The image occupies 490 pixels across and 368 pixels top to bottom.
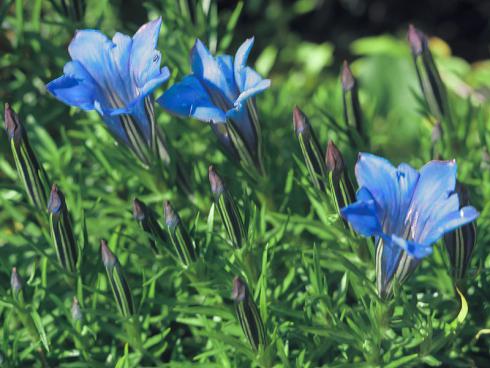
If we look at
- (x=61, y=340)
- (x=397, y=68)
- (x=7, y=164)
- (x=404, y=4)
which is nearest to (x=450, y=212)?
(x=61, y=340)

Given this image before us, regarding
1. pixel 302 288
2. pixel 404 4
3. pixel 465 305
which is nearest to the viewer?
pixel 465 305

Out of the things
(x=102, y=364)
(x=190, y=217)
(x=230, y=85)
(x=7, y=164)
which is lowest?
(x=102, y=364)

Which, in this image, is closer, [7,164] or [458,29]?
[7,164]

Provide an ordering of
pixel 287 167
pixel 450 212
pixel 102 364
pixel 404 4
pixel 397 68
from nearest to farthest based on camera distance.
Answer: pixel 450 212 < pixel 102 364 < pixel 287 167 < pixel 397 68 < pixel 404 4

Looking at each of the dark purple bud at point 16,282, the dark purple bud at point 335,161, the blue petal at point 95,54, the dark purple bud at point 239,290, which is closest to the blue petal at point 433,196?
the dark purple bud at point 335,161

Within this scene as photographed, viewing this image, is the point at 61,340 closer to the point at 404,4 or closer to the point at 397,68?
the point at 397,68

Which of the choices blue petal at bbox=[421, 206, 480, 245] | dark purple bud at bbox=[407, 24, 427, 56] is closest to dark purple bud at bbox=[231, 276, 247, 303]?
blue petal at bbox=[421, 206, 480, 245]

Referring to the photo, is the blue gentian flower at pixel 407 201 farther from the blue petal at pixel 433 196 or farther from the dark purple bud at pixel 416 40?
the dark purple bud at pixel 416 40

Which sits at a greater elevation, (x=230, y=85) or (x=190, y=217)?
(x=230, y=85)
